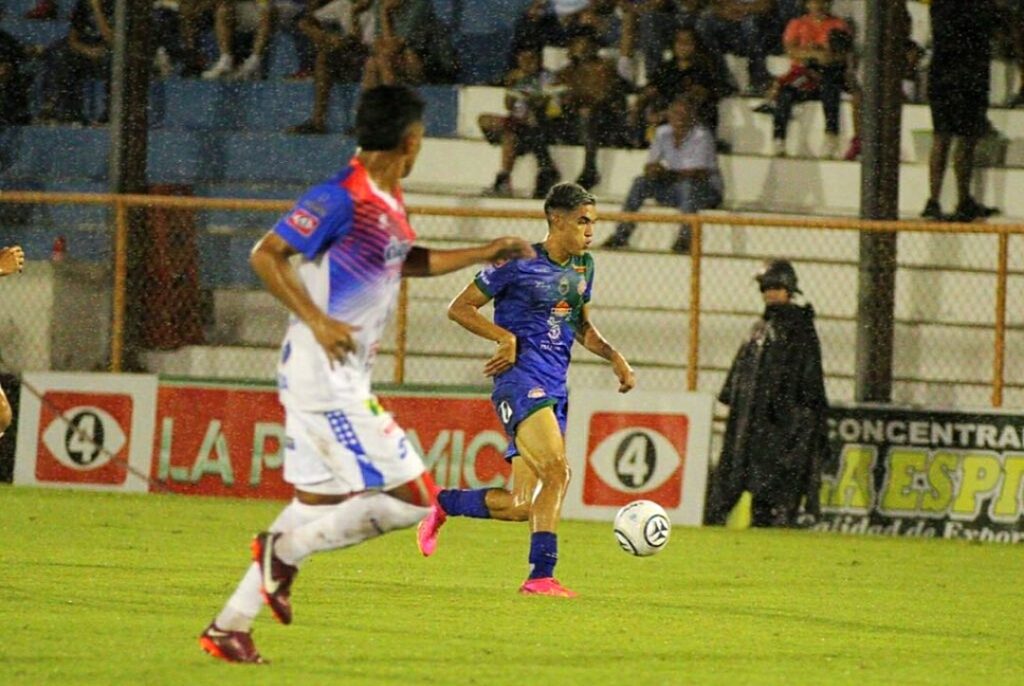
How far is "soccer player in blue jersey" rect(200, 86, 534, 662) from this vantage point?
714cm

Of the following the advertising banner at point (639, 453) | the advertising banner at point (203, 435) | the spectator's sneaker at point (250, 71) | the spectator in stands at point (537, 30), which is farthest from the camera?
the spectator's sneaker at point (250, 71)

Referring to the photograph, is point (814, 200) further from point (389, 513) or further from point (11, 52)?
point (389, 513)

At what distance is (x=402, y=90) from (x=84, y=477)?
10.6 metres

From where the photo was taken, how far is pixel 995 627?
1002 centimetres

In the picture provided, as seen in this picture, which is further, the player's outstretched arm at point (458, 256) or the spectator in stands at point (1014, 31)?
the spectator in stands at point (1014, 31)

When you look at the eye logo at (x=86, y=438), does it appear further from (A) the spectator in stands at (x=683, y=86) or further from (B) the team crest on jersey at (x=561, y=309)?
(B) the team crest on jersey at (x=561, y=309)

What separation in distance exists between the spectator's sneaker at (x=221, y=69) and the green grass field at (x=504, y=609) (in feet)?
27.1

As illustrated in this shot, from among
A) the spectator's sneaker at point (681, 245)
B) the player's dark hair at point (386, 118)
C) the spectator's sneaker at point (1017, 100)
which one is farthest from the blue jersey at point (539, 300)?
the spectator's sneaker at point (1017, 100)

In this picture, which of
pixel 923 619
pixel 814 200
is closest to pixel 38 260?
pixel 814 200

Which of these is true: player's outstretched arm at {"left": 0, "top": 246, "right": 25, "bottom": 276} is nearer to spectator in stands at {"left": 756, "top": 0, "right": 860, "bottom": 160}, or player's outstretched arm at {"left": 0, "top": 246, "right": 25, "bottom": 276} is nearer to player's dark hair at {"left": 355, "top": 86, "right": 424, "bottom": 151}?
player's dark hair at {"left": 355, "top": 86, "right": 424, "bottom": 151}

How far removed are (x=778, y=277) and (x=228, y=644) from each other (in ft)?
32.2

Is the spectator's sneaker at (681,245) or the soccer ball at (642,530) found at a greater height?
the spectator's sneaker at (681,245)

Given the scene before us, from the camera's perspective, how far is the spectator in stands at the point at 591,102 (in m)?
20.3

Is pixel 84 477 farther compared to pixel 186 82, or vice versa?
pixel 186 82
